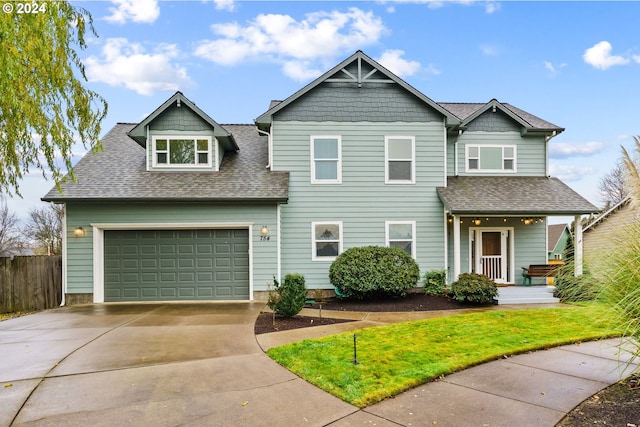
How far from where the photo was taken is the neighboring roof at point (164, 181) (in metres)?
11.4

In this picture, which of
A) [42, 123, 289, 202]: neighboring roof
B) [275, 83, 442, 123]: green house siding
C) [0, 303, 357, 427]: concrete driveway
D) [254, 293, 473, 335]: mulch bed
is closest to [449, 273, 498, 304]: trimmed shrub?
[254, 293, 473, 335]: mulch bed

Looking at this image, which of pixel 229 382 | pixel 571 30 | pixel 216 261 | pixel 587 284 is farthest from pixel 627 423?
pixel 571 30

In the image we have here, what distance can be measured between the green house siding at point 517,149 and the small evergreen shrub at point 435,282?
4.03 metres

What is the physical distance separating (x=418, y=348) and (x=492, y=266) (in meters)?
8.87

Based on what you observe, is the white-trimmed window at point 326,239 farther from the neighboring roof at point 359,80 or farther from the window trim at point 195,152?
the window trim at point 195,152

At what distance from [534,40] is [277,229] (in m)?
12.4

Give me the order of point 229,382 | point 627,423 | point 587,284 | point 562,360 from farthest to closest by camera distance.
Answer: point 562,360 < point 229,382 < point 587,284 < point 627,423

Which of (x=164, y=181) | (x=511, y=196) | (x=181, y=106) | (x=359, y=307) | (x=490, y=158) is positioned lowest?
(x=359, y=307)

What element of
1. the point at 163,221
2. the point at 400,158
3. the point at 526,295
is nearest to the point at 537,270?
the point at 526,295

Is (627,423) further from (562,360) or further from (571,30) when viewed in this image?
(571,30)

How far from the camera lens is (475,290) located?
10.7m

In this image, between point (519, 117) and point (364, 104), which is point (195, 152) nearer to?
point (364, 104)

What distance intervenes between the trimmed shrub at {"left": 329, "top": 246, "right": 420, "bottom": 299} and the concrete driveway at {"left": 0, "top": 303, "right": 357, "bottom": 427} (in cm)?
380

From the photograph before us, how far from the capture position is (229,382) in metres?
4.86
